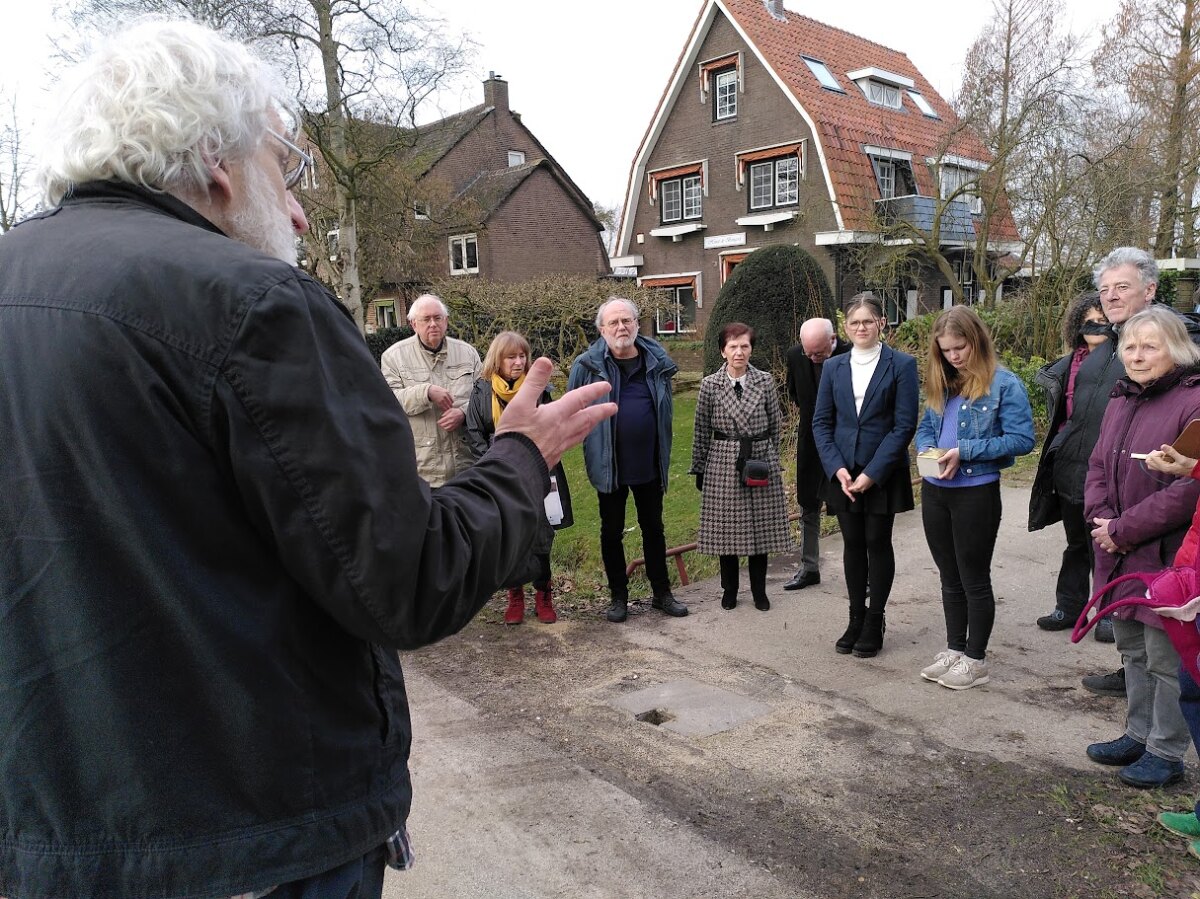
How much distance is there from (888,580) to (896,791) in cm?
167

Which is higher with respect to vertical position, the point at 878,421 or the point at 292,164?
the point at 292,164

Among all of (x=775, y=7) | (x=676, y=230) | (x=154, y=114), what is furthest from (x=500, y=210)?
(x=154, y=114)

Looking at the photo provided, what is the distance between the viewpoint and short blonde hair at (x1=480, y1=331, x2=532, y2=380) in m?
5.68

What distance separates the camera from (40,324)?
3.95 feet

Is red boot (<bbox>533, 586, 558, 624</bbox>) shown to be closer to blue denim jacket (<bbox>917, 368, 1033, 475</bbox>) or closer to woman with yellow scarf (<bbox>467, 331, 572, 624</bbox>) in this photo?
woman with yellow scarf (<bbox>467, 331, 572, 624</bbox>)

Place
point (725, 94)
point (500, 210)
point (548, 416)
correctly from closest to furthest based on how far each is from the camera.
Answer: point (548, 416)
point (725, 94)
point (500, 210)

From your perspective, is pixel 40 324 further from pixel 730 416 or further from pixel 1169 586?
pixel 730 416

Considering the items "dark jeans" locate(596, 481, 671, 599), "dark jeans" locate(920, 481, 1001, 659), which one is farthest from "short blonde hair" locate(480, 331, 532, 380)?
"dark jeans" locate(920, 481, 1001, 659)

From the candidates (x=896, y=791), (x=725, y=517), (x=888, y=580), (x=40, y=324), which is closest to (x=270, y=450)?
(x=40, y=324)

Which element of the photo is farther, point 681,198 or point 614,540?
point 681,198

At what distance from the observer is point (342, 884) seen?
139 centimetres

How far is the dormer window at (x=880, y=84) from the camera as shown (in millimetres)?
23250

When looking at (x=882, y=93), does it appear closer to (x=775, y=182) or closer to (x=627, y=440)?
(x=775, y=182)

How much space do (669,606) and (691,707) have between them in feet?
5.04
